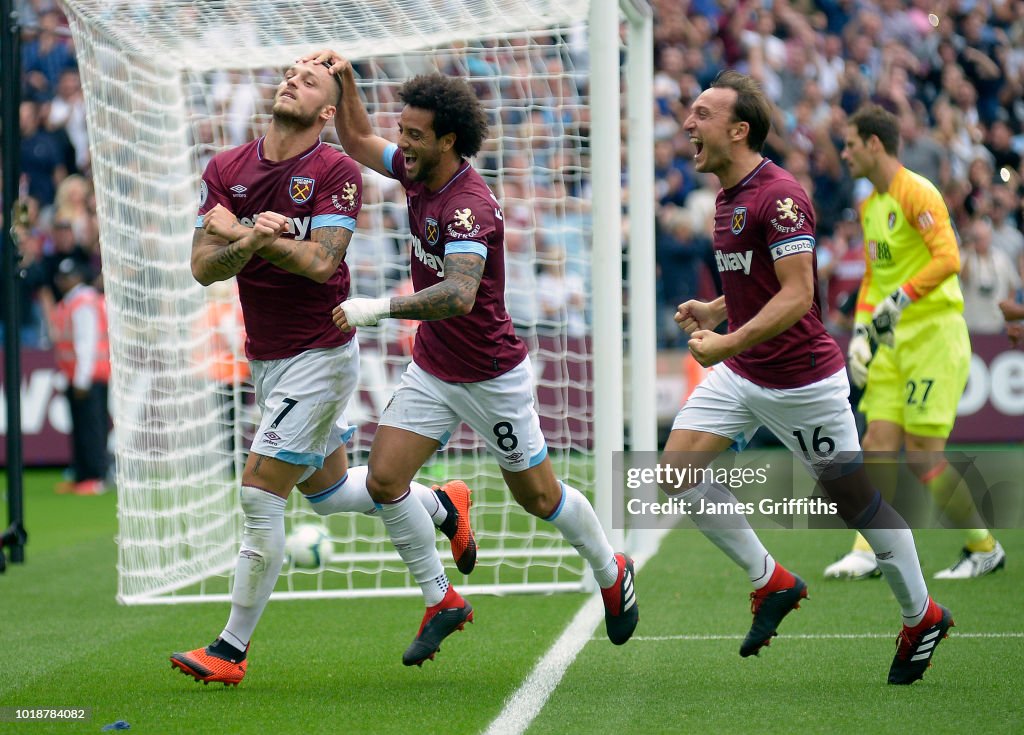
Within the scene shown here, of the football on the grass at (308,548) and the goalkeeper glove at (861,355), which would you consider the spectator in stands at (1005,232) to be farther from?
the football on the grass at (308,548)

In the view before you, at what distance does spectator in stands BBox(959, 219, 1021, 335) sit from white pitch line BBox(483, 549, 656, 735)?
28.5 feet

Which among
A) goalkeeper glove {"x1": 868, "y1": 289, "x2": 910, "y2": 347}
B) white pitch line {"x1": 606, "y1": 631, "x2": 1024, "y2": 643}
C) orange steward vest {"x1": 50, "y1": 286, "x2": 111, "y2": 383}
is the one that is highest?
goalkeeper glove {"x1": 868, "y1": 289, "x2": 910, "y2": 347}

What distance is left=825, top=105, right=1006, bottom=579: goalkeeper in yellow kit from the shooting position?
750 cm

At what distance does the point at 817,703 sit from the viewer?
502 cm

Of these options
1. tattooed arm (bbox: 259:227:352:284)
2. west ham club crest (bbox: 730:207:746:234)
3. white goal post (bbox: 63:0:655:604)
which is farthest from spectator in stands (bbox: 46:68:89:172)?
west ham club crest (bbox: 730:207:746:234)

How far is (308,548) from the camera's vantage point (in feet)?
26.8

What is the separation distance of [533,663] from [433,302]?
1.73 meters

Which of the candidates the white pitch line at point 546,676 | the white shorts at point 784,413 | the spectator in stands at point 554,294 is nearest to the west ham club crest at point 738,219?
the white shorts at point 784,413

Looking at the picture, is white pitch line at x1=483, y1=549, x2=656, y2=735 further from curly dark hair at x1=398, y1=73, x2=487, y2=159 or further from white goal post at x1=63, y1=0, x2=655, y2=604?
curly dark hair at x1=398, y1=73, x2=487, y2=159

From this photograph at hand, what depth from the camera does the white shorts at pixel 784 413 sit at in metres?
5.43

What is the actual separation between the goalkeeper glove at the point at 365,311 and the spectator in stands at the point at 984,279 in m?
10.8

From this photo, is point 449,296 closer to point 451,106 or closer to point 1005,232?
point 451,106

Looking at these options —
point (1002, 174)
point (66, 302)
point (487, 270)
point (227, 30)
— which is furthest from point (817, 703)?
point (1002, 174)

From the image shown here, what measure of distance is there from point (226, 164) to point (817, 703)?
3115mm
